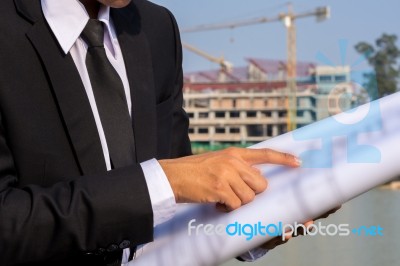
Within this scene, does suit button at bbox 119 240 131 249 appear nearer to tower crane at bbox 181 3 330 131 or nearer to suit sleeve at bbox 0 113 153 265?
suit sleeve at bbox 0 113 153 265

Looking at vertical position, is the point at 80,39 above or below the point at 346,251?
above

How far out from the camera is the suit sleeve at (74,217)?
0.65 meters

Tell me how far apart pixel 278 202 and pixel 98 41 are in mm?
245

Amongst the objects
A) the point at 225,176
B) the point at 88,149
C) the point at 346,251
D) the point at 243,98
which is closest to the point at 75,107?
the point at 88,149

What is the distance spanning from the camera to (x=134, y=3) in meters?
0.94

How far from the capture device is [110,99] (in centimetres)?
75

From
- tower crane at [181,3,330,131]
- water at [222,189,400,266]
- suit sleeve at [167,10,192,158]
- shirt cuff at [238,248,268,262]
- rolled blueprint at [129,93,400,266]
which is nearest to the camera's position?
rolled blueprint at [129,93,400,266]

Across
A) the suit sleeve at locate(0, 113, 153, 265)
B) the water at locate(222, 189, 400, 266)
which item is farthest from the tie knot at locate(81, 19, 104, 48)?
the water at locate(222, 189, 400, 266)

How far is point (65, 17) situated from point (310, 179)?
0.28 m

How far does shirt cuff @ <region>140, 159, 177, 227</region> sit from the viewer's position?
0.64 metres

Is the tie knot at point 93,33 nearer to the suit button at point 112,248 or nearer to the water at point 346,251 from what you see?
the suit button at point 112,248

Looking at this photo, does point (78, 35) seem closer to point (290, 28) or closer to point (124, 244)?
point (124, 244)

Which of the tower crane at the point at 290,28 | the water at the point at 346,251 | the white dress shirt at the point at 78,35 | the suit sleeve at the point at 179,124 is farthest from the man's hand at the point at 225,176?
the tower crane at the point at 290,28

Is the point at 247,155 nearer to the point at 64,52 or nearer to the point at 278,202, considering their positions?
the point at 278,202
